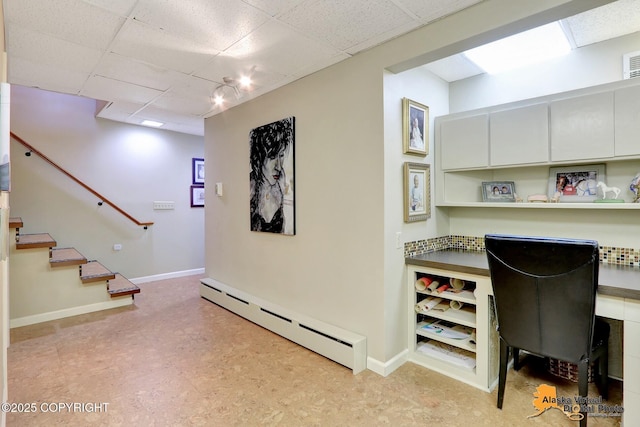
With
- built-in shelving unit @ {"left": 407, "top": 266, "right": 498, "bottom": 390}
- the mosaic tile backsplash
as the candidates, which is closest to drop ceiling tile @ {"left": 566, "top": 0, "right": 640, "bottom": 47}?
the mosaic tile backsplash

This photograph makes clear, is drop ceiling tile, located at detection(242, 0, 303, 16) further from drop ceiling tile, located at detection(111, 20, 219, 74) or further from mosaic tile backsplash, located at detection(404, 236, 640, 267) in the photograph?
mosaic tile backsplash, located at detection(404, 236, 640, 267)

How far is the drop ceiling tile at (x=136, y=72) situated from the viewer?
106 inches

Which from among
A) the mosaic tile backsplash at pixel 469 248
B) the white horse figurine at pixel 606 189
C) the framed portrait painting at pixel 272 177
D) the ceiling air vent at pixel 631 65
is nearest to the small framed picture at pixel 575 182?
the white horse figurine at pixel 606 189

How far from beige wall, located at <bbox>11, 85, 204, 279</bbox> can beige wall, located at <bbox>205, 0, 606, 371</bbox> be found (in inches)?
113

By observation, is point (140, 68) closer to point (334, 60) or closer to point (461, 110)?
point (334, 60)

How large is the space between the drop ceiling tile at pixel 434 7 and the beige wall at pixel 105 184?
186 inches

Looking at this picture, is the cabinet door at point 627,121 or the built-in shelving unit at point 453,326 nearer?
the cabinet door at point 627,121

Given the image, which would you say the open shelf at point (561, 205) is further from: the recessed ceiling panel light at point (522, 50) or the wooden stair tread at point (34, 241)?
the wooden stair tread at point (34, 241)

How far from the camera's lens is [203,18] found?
2053 millimetres

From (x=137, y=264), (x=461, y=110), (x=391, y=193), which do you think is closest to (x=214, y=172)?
(x=137, y=264)

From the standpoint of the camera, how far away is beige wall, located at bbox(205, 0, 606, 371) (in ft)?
6.98

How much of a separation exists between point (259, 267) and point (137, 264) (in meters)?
2.77

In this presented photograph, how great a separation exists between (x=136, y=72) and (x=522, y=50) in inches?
127

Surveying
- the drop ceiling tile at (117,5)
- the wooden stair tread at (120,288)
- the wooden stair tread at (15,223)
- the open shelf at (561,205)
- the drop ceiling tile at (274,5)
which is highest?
the drop ceiling tile at (117,5)
